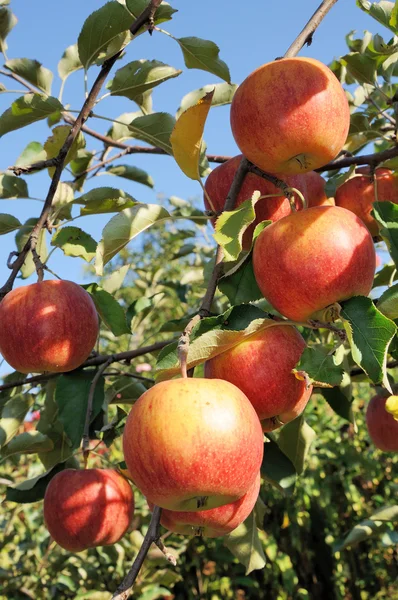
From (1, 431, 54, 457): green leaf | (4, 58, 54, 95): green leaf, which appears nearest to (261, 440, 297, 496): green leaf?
(1, 431, 54, 457): green leaf

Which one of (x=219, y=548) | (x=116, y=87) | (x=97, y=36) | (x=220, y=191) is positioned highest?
(x=97, y=36)

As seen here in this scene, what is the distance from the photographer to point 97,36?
1.52 meters

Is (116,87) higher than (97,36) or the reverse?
the reverse

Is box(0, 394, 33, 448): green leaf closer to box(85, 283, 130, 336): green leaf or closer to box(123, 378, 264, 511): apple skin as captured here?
box(85, 283, 130, 336): green leaf

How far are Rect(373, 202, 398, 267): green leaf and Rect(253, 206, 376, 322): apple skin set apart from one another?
0.06 metres

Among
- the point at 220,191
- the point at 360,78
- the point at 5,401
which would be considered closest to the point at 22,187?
the point at 5,401

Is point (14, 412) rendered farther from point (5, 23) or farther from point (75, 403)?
point (5, 23)

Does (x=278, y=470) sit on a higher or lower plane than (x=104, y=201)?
lower

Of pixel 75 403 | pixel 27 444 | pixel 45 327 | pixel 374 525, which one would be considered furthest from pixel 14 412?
pixel 374 525

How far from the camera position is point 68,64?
2.09 meters

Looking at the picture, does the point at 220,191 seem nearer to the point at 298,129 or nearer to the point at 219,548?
the point at 298,129

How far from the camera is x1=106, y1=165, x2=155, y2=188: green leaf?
7.50 ft

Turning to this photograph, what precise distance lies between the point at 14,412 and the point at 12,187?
0.72 meters

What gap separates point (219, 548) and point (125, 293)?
599cm
